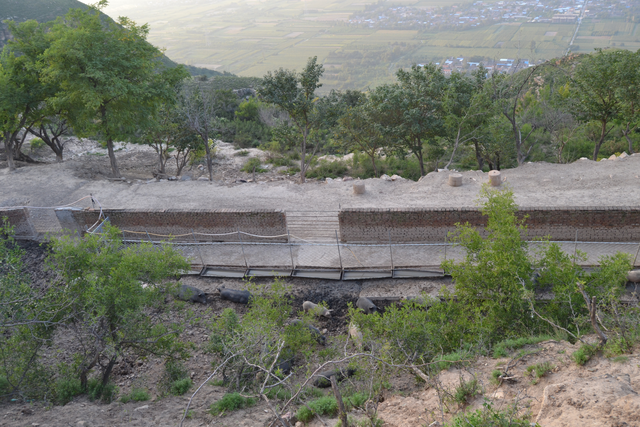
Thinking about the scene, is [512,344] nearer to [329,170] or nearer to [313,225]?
[313,225]

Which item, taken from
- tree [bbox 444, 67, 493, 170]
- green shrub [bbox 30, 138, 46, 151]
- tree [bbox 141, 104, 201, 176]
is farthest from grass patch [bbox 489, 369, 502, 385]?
green shrub [bbox 30, 138, 46, 151]

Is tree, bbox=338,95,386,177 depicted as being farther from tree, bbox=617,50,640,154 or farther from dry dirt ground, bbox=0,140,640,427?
tree, bbox=617,50,640,154

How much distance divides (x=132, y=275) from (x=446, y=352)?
6.59 metres

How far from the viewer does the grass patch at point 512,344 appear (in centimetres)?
818

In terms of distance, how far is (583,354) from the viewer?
23.9 ft

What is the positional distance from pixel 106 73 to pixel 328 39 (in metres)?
67.2

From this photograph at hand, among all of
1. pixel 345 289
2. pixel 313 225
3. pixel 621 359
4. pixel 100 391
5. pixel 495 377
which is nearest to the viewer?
pixel 621 359

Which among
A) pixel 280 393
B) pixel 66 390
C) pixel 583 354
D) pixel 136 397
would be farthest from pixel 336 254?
pixel 66 390

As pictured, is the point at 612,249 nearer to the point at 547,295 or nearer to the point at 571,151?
the point at 547,295

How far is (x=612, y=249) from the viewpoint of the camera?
1297cm

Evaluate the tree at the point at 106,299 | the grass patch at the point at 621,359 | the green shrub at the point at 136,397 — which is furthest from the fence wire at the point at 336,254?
the grass patch at the point at 621,359

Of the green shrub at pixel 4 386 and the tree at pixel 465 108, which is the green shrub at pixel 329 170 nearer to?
the tree at pixel 465 108

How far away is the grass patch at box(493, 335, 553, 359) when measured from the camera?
322 inches

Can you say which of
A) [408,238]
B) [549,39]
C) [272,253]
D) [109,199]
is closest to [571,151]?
[408,238]
